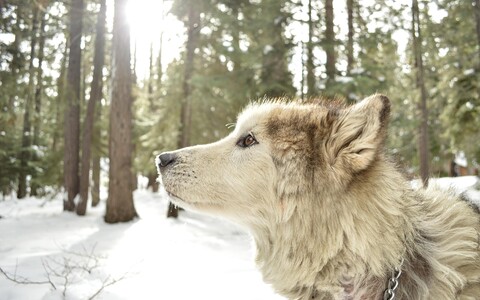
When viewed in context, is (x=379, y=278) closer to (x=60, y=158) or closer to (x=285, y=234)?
(x=285, y=234)

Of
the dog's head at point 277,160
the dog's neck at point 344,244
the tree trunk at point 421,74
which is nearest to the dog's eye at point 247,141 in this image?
the dog's head at point 277,160

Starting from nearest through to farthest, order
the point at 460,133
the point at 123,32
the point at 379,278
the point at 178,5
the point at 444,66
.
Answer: the point at 379,278
the point at 123,32
the point at 178,5
the point at 460,133
the point at 444,66

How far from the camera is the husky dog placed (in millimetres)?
2344

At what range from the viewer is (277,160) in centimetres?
274

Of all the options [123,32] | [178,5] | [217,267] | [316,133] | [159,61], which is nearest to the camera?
[316,133]

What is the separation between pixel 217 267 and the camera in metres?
6.48

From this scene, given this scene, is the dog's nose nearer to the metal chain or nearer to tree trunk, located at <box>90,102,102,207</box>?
the metal chain

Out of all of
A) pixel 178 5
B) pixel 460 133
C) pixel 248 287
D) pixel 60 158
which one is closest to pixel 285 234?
pixel 248 287

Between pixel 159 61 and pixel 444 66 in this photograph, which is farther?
pixel 159 61

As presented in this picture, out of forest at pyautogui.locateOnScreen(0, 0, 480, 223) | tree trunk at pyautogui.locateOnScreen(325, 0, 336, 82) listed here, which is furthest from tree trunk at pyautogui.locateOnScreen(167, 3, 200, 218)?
tree trunk at pyautogui.locateOnScreen(325, 0, 336, 82)

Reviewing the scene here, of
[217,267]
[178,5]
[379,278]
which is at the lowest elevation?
[217,267]

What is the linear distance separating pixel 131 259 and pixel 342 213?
546 centimetres

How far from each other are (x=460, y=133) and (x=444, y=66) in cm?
317

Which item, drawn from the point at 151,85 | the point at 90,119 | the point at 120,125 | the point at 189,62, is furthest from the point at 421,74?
the point at 151,85
